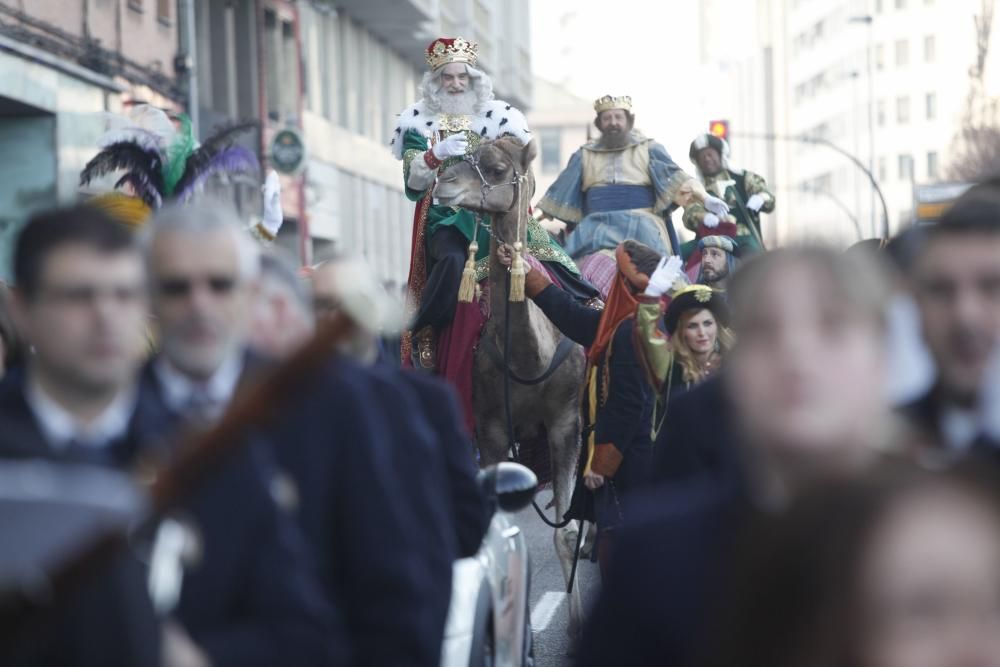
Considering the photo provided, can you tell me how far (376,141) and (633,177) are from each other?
3928 cm

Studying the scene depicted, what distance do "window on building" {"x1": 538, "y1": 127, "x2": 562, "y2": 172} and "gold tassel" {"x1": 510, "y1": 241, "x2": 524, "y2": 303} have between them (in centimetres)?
12070

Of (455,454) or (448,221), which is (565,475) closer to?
(448,221)

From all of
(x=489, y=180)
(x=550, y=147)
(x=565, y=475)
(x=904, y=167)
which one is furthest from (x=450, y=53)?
(x=550, y=147)

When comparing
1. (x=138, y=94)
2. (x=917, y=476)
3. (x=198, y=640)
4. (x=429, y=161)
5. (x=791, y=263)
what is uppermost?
(x=138, y=94)

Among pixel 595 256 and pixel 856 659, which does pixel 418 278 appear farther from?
pixel 856 659

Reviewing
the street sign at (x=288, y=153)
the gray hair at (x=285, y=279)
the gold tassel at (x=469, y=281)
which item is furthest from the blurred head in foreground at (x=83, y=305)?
the street sign at (x=288, y=153)

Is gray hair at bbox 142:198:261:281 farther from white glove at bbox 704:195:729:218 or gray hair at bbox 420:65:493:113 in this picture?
white glove at bbox 704:195:729:218

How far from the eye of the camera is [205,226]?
4.05m

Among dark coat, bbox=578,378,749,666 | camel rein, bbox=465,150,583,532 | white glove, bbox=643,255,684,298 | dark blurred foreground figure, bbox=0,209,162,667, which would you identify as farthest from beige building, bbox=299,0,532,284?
dark coat, bbox=578,378,749,666

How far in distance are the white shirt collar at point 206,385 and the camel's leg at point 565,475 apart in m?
6.57

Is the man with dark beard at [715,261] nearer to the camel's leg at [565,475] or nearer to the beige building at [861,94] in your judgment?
the camel's leg at [565,475]

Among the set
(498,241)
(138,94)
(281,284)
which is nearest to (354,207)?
(138,94)

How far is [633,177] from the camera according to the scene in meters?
15.2

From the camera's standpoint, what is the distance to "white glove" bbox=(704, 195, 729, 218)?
49.1 ft
